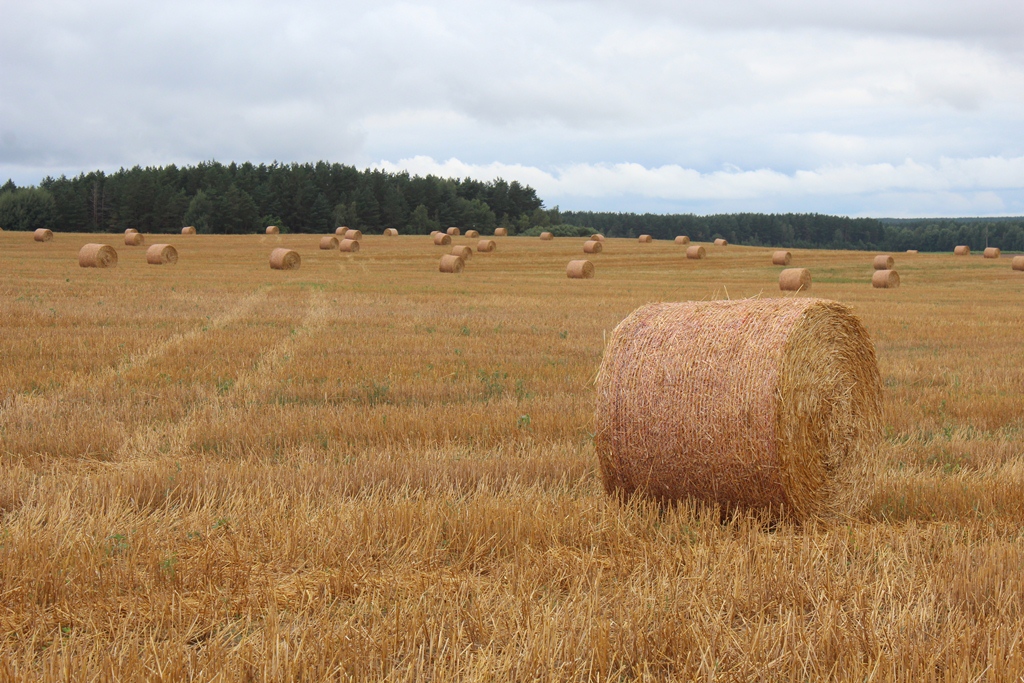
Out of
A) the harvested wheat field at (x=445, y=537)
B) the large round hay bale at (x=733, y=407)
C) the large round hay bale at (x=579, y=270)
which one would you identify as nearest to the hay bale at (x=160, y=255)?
the large round hay bale at (x=579, y=270)

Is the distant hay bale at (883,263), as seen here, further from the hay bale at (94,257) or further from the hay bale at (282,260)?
the hay bale at (94,257)

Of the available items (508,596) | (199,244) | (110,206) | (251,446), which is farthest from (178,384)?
(110,206)

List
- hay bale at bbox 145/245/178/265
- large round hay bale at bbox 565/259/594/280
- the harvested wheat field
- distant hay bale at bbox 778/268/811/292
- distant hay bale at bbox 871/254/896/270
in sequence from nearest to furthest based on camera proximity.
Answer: the harvested wheat field < distant hay bale at bbox 778/268/811/292 < large round hay bale at bbox 565/259/594/280 < hay bale at bbox 145/245/178/265 < distant hay bale at bbox 871/254/896/270

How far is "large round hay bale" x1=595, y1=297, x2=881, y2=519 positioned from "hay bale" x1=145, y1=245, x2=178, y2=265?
36.8m

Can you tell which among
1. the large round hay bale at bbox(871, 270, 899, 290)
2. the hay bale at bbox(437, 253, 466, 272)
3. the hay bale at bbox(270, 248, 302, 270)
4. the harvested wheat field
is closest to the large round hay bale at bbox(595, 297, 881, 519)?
the harvested wheat field

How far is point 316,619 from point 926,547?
3.36 m

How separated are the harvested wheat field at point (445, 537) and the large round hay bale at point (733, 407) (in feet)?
0.47

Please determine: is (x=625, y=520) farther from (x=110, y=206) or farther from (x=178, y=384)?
(x=110, y=206)

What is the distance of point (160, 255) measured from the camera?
3966 cm

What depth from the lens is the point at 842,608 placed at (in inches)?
166

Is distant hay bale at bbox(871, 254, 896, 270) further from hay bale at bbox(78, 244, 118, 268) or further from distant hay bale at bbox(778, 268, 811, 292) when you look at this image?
hay bale at bbox(78, 244, 118, 268)

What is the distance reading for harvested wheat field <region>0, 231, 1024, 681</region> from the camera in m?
3.69

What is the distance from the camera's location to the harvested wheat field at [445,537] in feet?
12.1

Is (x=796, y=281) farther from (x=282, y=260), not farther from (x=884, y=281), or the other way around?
(x=282, y=260)
